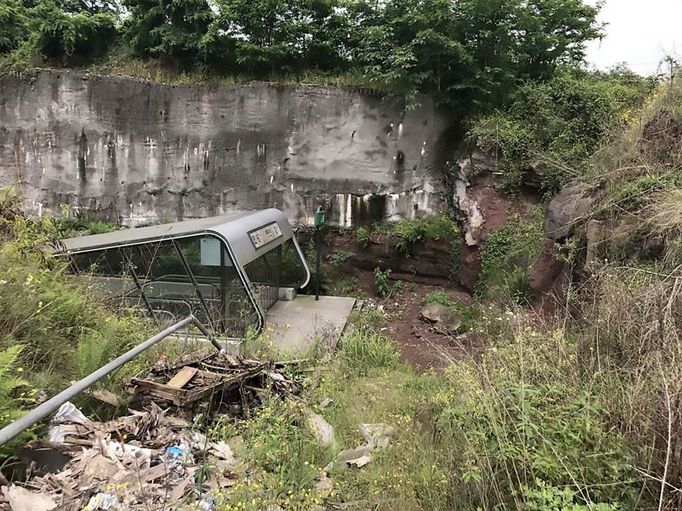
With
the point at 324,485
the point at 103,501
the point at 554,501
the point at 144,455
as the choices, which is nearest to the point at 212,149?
the point at 144,455

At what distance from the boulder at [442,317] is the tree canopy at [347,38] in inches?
173

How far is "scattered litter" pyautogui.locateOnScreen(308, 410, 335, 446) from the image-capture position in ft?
12.0

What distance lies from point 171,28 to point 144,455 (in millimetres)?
10946

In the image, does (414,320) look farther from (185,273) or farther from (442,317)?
(185,273)

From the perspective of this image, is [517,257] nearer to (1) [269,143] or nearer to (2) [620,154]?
(2) [620,154]

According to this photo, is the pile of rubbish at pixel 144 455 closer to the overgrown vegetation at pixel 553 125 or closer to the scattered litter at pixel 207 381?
the scattered litter at pixel 207 381

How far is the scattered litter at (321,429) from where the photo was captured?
12.0 ft

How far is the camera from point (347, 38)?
10.8 meters

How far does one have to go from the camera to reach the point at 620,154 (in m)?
6.14

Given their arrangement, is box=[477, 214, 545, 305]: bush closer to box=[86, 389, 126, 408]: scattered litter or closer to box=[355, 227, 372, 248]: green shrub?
box=[355, 227, 372, 248]: green shrub

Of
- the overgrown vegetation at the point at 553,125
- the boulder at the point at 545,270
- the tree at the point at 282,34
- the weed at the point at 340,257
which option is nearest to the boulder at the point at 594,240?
the boulder at the point at 545,270

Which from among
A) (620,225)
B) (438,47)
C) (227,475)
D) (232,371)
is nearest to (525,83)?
(438,47)

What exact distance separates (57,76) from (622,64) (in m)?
13.4

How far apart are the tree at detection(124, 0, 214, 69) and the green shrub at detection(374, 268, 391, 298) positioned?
6.69 meters
